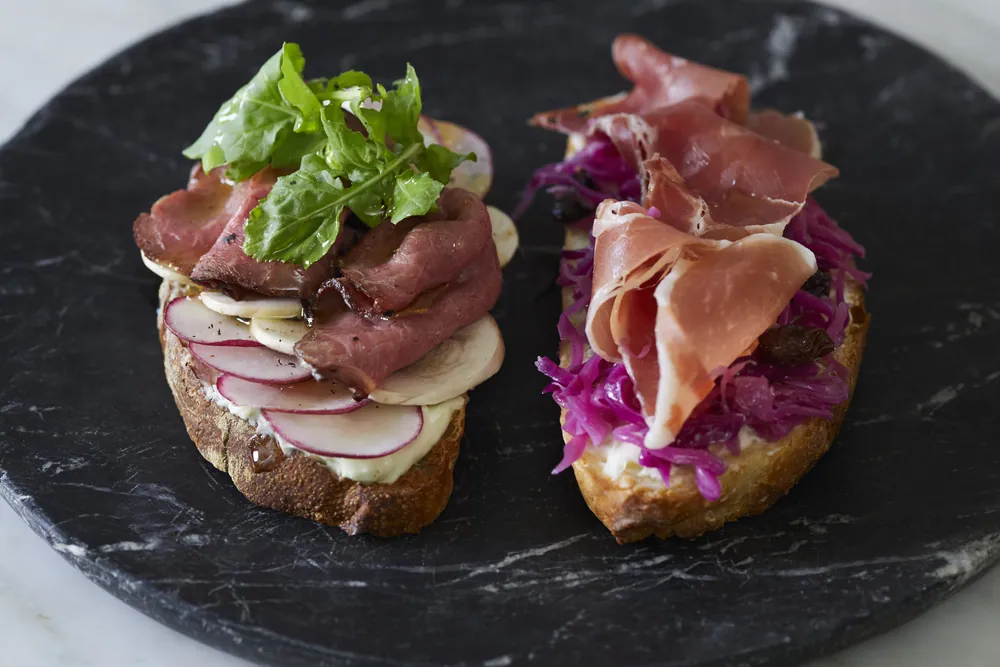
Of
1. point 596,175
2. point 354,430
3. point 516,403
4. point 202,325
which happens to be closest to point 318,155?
point 202,325

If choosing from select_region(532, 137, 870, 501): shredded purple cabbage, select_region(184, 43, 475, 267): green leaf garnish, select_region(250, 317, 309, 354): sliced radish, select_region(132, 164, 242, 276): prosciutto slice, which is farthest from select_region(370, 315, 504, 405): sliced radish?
select_region(132, 164, 242, 276): prosciutto slice

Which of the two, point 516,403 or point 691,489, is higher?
point 691,489

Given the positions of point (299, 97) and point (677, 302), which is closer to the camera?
point (677, 302)

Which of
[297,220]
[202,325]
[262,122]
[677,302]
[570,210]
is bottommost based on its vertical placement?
[570,210]

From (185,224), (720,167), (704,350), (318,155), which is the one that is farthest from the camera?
(720,167)

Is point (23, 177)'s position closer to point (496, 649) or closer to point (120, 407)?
point (120, 407)

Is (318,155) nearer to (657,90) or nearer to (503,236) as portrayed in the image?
(503,236)

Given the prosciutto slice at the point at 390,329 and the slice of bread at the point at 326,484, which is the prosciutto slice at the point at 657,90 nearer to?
the prosciutto slice at the point at 390,329
